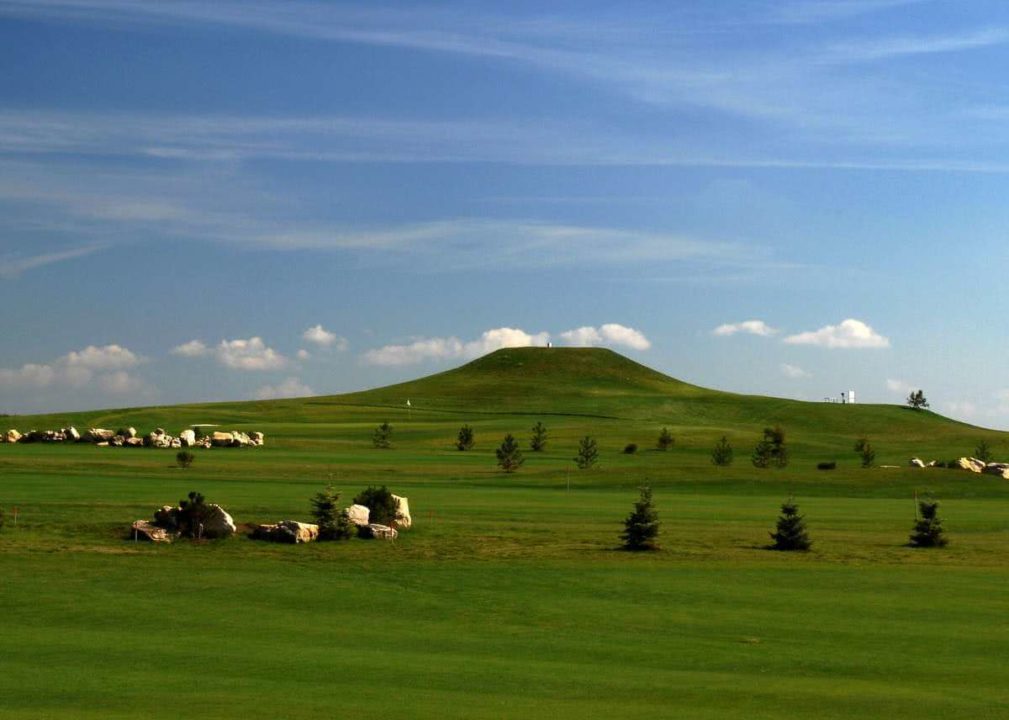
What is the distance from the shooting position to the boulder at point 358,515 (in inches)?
2076

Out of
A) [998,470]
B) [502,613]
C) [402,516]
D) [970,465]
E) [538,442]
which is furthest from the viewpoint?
[538,442]

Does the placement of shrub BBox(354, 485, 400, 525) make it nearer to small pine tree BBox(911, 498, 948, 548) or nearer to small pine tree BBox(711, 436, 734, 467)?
small pine tree BBox(911, 498, 948, 548)

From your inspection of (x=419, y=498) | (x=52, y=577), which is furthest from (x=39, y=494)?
(x=52, y=577)

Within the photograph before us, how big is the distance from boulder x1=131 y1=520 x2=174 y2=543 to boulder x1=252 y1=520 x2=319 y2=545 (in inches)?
131

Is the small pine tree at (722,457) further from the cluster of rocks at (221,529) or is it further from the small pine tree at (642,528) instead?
the cluster of rocks at (221,529)

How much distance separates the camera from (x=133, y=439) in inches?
5044

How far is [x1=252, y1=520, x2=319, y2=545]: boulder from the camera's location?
49938 mm

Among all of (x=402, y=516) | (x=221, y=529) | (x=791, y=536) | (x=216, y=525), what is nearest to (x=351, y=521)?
(x=402, y=516)

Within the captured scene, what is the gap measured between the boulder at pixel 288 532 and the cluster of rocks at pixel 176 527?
1.07 metres

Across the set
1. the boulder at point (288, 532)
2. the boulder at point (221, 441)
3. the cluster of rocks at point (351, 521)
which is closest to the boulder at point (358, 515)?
the cluster of rocks at point (351, 521)

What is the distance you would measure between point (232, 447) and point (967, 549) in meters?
91.3

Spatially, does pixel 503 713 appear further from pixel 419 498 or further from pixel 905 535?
pixel 419 498

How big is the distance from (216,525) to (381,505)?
23.6ft

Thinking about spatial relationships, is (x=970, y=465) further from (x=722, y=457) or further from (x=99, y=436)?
(x=99, y=436)
